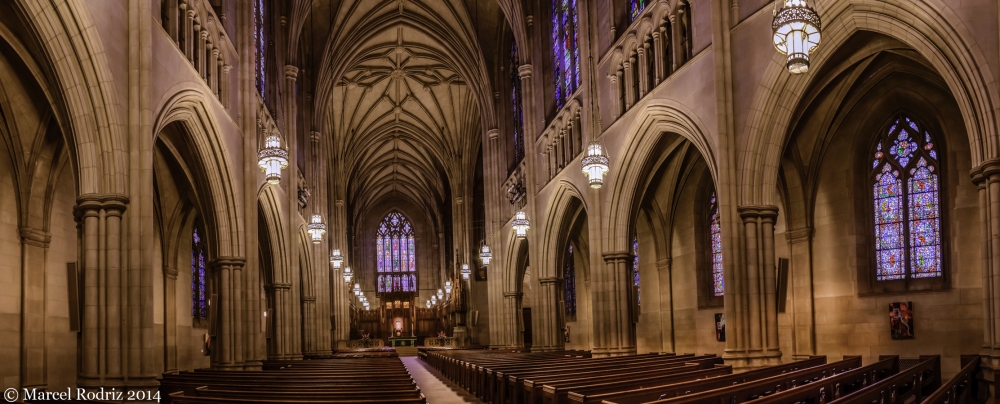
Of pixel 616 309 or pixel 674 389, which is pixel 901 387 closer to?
pixel 674 389

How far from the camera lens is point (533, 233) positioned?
1276 inches

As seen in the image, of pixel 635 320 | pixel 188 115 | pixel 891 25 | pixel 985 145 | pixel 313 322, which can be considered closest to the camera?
pixel 985 145

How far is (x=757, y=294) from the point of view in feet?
54.4

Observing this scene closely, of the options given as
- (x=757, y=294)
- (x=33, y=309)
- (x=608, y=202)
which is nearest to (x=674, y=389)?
(x=757, y=294)

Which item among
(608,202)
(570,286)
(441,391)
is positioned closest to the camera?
(441,391)

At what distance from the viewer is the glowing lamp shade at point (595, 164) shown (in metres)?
20.3

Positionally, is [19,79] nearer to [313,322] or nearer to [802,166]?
[802,166]

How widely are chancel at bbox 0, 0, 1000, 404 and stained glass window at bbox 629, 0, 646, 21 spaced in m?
0.08

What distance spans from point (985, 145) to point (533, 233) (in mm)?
21304

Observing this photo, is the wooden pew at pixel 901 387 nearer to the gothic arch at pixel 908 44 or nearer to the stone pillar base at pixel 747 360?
the stone pillar base at pixel 747 360

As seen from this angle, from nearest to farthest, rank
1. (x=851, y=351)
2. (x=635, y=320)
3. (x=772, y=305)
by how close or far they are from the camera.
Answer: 1. (x=772, y=305)
2. (x=851, y=351)
3. (x=635, y=320)

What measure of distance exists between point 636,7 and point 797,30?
41.3 ft

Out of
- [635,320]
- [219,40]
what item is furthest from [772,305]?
[219,40]

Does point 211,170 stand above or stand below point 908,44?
below
